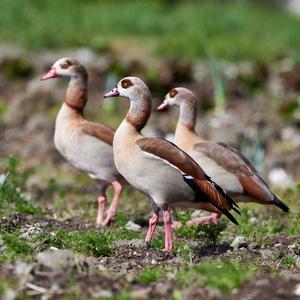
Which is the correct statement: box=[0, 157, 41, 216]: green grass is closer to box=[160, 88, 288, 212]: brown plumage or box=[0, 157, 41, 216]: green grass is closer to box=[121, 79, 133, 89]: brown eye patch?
box=[121, 79, 133, 89]: brown eye patch

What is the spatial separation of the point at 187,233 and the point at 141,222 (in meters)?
1.13

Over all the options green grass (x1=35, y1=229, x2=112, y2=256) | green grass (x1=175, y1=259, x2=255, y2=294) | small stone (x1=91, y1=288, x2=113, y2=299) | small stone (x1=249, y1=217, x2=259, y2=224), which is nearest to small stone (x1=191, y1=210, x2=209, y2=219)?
small stone (x1=249, y1=217, x2=259, y2=224)

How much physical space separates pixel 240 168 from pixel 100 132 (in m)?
1.42

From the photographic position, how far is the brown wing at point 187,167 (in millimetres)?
7348

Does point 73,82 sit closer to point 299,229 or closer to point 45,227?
point 45,227

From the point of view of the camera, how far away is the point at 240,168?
8.77 meters

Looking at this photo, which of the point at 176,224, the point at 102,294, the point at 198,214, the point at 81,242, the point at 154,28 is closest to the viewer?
the point at 102,294

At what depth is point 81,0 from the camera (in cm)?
2261

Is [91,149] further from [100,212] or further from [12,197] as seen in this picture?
[12,197]

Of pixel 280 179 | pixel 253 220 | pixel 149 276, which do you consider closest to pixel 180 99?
pixel 253 220

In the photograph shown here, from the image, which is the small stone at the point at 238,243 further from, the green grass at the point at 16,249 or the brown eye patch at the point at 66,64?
the brown eye patch at the point at 66,64

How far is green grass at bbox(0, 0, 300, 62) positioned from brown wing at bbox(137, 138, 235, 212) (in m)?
7.74

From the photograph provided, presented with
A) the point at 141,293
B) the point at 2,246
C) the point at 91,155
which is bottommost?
the point at 2,246

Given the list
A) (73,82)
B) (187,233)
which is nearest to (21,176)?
(73,82)
